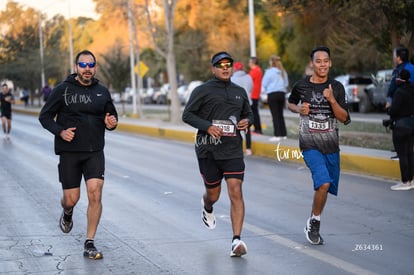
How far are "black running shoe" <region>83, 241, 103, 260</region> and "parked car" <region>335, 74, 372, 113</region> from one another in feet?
92.3

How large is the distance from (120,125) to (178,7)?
88.3 ft

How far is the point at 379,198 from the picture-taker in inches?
427

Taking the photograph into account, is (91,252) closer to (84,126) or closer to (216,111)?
(84,126)

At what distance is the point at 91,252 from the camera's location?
7328mm

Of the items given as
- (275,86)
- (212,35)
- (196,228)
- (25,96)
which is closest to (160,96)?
(212,35)

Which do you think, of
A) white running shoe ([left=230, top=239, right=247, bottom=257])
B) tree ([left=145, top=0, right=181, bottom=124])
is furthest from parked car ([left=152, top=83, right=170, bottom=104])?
white running shoe ([left=230, top=239, right=247, bottom=257])

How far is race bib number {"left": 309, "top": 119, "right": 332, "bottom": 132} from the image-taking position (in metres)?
7.82

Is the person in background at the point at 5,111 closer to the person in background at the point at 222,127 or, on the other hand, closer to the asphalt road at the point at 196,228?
the asphalt road at the point at 196,228

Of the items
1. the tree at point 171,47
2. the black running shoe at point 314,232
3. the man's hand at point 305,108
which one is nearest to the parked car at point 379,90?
the tree at point 171,47

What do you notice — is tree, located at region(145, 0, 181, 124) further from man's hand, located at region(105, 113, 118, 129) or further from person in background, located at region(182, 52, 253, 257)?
man's hand, located at region(105, 113, 118, 129)

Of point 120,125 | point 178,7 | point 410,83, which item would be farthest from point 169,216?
point 178,7

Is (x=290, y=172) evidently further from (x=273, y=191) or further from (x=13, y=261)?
(x=13, y=261)

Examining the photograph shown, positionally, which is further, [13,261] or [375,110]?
[375,110]

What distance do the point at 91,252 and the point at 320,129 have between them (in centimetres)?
250
